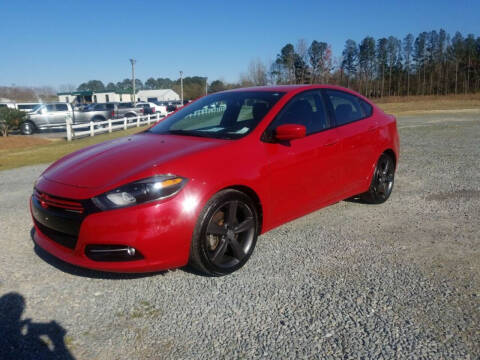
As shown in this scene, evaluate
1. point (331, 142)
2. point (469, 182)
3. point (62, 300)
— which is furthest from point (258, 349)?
point (469, 182)

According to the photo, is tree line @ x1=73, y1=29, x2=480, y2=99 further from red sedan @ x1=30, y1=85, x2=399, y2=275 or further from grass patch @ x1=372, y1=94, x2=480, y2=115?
red sedan @ x1=30, y1=85, x2=399, y2=275

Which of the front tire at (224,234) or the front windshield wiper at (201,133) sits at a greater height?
the front windshield wiper at (201,133)

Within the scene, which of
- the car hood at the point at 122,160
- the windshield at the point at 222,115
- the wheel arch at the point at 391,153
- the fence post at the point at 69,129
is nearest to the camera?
the car hood at the point at 122,160

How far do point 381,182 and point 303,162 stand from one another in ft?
5.98

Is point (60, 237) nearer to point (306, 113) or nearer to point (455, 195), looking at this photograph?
point (306, 113)

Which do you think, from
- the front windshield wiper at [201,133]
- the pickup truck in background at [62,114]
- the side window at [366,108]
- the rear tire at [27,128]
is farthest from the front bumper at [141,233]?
the rear tire at [27,128]

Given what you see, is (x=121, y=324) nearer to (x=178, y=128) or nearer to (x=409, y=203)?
(x=178, y=128)

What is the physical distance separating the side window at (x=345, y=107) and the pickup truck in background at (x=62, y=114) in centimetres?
2186

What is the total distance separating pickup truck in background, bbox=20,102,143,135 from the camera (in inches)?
958

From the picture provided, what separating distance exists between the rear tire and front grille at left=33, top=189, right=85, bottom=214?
23.3 metres

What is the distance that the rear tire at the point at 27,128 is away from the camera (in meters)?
23.6

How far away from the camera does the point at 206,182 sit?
2992mm

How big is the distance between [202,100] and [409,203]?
3025 mm

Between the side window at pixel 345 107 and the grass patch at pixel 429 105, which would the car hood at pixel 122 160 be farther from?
the grass patch at pixel 429 105
